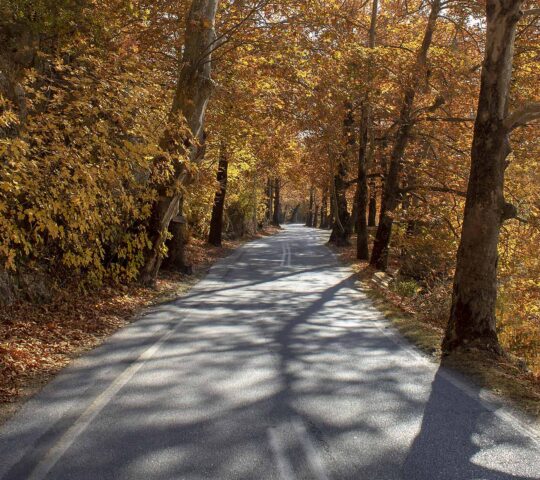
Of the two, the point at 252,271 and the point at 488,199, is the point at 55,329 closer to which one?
the point at 488,199

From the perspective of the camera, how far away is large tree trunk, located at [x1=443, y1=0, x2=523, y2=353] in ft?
27.0

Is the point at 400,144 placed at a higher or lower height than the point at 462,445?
higher

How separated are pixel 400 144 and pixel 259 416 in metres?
15.3

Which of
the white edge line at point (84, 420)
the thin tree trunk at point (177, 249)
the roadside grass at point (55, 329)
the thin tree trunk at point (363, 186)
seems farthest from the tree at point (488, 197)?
the thin tree trunk at point (363, 186)

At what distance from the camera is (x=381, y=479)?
162 inches

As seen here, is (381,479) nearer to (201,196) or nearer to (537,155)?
(537,155)

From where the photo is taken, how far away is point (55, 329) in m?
8.52

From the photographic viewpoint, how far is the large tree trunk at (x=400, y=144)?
17312 millimetres

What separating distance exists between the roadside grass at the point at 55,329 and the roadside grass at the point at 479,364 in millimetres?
5124

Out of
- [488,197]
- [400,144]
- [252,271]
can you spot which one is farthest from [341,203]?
[488,197]

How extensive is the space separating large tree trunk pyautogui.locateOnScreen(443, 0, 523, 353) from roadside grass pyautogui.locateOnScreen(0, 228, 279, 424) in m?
5.64

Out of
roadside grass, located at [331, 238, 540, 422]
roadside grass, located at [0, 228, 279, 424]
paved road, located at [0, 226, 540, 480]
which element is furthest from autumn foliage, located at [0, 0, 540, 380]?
paved road, located at [0, 226, 540, 480]

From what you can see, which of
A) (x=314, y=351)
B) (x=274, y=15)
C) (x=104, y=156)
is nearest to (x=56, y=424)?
(x=314, y=351)

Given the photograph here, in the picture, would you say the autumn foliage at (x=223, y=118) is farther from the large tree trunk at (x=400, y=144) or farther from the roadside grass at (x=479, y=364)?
the roadside grass at (x=479, y=364)
